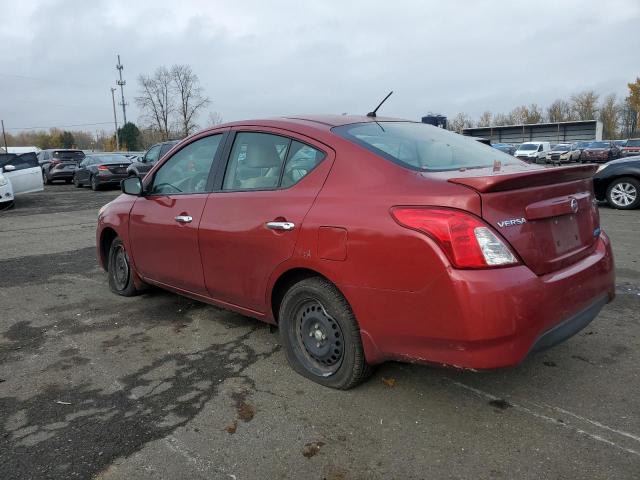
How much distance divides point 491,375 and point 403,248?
132 cm

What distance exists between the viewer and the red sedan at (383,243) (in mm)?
2457

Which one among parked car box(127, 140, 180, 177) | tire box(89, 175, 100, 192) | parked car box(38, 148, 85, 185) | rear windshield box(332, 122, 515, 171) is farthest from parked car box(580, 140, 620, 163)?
rear windshield box(332, 122, 515, 171)

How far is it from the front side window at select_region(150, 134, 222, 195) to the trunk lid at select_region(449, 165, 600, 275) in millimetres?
2008

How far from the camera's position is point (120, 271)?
207 inches

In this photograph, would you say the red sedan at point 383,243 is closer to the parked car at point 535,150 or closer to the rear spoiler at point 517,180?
the rear spoiler at point 517,180

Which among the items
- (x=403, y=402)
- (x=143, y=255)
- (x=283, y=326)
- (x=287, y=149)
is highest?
(x=287, y=149)

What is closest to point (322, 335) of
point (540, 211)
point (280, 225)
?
point (280, 225)

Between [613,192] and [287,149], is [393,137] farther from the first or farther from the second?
[613,192]

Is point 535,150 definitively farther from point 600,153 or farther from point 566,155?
point 600,153

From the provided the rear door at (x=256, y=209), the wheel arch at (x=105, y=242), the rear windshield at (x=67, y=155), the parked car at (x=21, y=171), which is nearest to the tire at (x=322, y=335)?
the rear door at (x=256, y=209)

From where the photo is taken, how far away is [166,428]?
2.81 metres

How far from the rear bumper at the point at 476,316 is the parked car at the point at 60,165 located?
83.9 feet

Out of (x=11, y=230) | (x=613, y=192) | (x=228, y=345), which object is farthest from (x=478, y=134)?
(x=228, y=345)

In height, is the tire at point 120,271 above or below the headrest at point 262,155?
below
